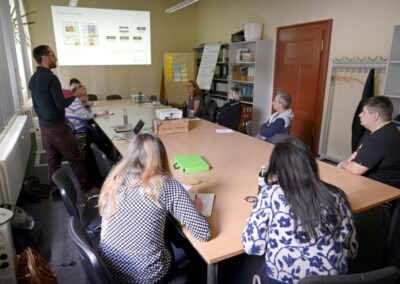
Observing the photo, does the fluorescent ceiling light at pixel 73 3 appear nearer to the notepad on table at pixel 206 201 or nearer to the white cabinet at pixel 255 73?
the white cabinet at pixel 255 73

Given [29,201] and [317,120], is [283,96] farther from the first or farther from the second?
[29,201]

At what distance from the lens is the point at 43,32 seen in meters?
6.36

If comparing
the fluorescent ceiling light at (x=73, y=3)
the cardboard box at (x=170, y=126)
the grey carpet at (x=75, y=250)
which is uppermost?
the fluorescent ceiling light at (x=73, y=3)

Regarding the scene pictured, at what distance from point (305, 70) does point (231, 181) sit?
3418mm

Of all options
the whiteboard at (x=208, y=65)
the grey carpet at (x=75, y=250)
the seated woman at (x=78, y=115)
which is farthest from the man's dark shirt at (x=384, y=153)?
the whiteboard at (x=208, y=65)

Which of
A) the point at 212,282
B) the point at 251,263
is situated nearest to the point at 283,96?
the point at 251,263

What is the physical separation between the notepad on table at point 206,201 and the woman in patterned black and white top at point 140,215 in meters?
0.17

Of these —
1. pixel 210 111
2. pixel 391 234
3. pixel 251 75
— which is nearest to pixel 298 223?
pixel 391 234

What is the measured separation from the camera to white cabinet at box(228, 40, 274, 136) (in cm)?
521

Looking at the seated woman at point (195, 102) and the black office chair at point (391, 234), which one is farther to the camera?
the seated woman at point (195, 102)

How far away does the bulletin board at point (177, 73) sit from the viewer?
7.20m

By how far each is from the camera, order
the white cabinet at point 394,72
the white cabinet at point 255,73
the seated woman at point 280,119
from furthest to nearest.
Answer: the white cabinet at point 255,73, the seated woman at point 280,119, the white cabinet at point 394,72

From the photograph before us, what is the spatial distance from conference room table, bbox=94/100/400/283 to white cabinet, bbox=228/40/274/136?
94.2 inches

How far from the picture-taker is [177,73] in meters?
7.32
